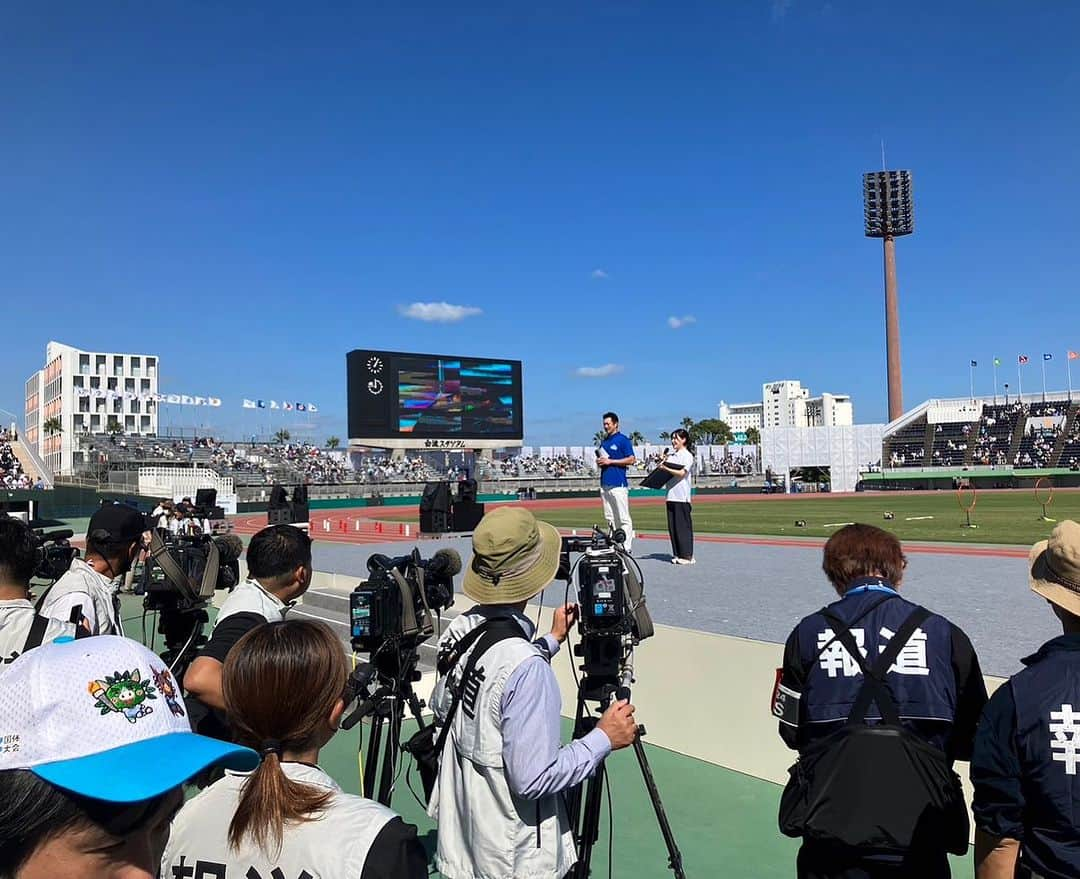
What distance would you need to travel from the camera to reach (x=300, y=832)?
1.51 meters

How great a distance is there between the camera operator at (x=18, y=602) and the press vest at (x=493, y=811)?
1.99 m

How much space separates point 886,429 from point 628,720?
6222 cm

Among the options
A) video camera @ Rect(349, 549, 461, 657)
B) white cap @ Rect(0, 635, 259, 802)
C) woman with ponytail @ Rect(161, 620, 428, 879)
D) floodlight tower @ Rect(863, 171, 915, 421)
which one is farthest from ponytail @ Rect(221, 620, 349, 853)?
floodlight tower @ Rect(863, 171, 915, 421)

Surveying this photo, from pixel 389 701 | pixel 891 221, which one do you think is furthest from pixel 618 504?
pixel 891 221

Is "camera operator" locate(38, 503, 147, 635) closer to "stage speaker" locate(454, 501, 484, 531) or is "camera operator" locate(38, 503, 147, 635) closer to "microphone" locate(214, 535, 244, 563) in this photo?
"microphone" locate(214, 535, 244, 563)

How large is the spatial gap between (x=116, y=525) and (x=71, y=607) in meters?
0.71

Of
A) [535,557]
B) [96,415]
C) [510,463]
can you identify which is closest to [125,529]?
[535,557]

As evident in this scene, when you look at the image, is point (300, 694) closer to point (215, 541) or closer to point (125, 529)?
point (125, 529)

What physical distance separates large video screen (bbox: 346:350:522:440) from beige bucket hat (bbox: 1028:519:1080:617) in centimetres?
4644

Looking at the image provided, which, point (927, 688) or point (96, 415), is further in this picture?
point (96, 415)

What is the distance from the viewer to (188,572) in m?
5.00

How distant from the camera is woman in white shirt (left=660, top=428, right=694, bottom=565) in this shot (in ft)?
31.6

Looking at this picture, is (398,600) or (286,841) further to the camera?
(398,600)

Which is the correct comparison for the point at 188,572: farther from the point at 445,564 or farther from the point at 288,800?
the point at 288,800
